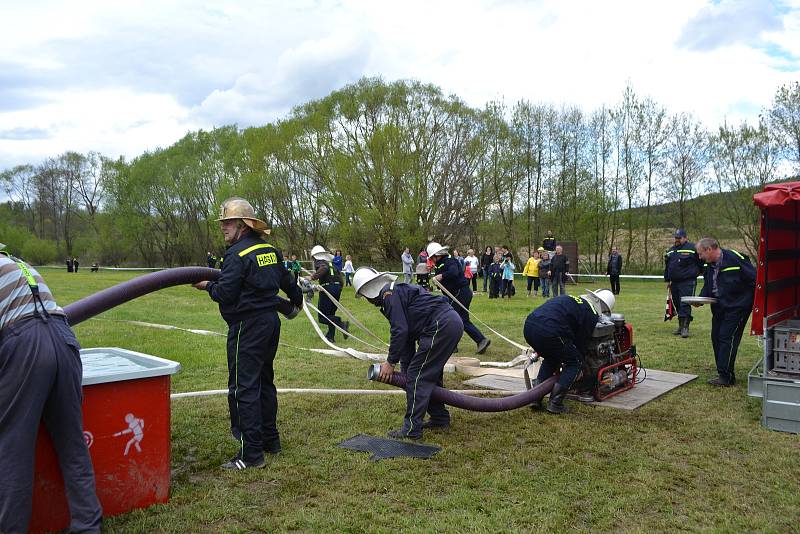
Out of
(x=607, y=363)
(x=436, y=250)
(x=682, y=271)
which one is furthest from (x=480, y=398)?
(x=682, y=271)

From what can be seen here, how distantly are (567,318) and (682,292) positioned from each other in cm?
588

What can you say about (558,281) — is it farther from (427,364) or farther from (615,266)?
(427,364)

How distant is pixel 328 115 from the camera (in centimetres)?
3494

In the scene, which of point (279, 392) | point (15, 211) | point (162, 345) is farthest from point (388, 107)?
point (15, 211)

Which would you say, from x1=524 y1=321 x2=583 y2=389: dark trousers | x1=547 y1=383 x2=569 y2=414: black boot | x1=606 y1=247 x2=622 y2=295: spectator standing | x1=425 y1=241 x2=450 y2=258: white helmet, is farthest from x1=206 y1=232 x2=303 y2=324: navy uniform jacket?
x1=606 y1=247 x2=622 y2=295: spectator standing

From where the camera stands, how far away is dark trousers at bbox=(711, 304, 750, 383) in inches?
288

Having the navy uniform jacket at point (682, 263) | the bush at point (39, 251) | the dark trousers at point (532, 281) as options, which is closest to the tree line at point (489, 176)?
the dark trousers at point (532, 281)

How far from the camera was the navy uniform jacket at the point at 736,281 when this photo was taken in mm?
7199

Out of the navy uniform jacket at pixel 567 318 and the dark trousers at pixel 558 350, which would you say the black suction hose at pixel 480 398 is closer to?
the dark trousers at pixel 558 350

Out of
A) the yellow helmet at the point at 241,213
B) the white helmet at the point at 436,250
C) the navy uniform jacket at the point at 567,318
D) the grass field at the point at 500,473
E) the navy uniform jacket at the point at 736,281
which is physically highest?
the yellow helmet at the point at 241,213

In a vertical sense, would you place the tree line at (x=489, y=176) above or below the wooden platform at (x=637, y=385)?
above

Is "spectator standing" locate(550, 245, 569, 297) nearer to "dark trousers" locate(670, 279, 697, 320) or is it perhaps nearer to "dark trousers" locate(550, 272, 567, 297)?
"dark trousers" locate(550, 272, 567, 297)

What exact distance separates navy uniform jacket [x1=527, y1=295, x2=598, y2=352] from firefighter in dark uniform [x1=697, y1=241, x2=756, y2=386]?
2.00 m

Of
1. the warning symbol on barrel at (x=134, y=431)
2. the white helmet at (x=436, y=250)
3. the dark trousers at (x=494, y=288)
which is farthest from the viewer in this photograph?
the dark trousers at (x=494, y=288)
